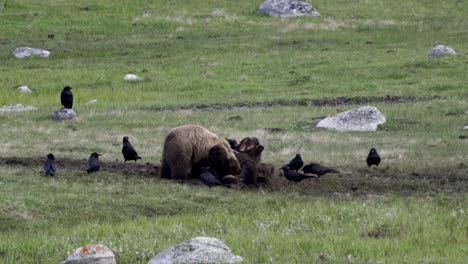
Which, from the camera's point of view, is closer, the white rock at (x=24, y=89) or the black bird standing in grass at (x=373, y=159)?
the black bird standing in grass at (x=373, y=159)

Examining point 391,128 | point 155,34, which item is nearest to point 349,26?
point 155,34

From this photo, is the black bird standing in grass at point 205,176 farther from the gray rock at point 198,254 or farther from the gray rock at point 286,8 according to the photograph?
the gray rock at point 286,8

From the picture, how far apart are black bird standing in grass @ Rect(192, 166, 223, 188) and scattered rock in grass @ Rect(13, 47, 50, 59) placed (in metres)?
28.6

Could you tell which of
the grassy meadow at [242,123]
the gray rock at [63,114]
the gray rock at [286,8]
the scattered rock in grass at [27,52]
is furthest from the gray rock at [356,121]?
the gray rock at [286,8]

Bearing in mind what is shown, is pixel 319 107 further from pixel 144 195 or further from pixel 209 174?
pixel 144 195

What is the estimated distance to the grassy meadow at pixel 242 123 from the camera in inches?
506

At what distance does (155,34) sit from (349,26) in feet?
37.9

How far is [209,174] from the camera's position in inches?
695

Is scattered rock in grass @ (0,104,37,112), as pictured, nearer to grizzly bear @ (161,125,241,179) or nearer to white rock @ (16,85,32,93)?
white rock @ (16,85,32,93)

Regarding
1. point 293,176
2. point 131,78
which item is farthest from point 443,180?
point 131,78

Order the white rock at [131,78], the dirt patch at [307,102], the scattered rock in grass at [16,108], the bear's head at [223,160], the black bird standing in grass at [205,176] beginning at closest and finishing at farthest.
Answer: the black bird standing in grass at [205,176] < the bear's head at [223,160] < the scattered rock in grass at [16,108] < the dirt patch at [307,102] < the white rock at [131,78]

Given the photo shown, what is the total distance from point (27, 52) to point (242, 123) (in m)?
20.6

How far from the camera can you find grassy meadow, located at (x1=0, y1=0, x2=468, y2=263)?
1284 centimetres

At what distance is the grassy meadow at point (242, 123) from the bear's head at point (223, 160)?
104cm
